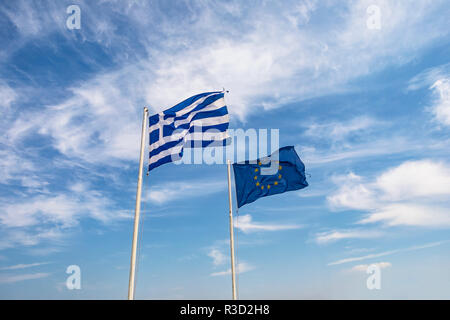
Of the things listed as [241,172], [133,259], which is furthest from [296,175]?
[133,259]

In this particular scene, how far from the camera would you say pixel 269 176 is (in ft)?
78.4

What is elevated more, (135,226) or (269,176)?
(269,176)

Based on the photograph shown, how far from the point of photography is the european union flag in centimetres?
2381

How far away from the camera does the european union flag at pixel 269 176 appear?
23.8 metres

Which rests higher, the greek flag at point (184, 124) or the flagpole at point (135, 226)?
the greek flag at point (184, 124)

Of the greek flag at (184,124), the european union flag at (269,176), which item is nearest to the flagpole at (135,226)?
the greek flag at (184,124)

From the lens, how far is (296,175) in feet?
78.8

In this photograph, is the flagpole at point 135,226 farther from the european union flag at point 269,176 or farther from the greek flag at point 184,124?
the european union flag at point 269,176

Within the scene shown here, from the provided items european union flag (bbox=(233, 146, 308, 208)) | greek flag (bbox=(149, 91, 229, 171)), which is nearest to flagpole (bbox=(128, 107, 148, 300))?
greek flag (bbox=(149, 91, 229, 171))

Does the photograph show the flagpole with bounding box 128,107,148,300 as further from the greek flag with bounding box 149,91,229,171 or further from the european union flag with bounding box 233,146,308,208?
the european union flag with bounding box 233,146,308,208

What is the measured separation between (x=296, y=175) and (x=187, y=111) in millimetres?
9902

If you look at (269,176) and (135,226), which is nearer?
(135,226)
